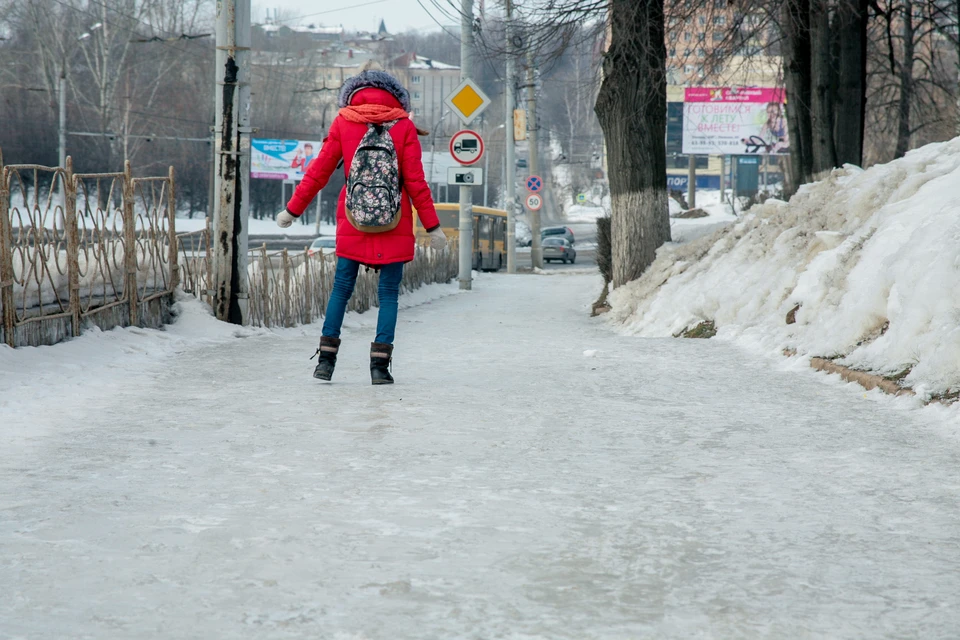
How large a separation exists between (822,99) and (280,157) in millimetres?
47499

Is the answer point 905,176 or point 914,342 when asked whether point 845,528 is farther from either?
point 905,176

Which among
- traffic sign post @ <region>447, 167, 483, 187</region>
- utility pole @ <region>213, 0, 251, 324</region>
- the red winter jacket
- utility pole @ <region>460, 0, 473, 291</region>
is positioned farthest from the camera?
utility pole @ <region>460, 0, 473, 291</region>

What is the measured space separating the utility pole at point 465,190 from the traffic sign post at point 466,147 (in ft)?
3.30

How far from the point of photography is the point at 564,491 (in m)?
3.54

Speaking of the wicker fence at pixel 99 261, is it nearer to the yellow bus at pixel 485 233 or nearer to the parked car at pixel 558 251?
the yellow bus at pixel 485 233

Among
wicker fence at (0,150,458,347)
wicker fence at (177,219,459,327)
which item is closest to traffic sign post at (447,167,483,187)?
wicker fence at (177,219,459,327)

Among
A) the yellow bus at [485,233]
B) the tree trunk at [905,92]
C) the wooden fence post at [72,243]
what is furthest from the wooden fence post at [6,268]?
the yellow bus at [485,233]

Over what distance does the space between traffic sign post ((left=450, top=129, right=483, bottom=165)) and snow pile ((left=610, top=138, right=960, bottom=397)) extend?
638cm

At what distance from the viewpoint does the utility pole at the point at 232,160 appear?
873 cm

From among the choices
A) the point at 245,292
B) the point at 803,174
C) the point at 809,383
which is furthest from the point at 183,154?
the point at 809,383

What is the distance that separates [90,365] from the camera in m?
6.08

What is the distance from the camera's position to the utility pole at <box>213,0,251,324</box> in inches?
344

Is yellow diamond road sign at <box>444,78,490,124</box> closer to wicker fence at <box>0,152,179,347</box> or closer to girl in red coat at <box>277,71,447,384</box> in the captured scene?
wicker fence at <box>0,152,179,347</box>

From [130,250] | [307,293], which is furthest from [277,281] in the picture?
[130,250]
